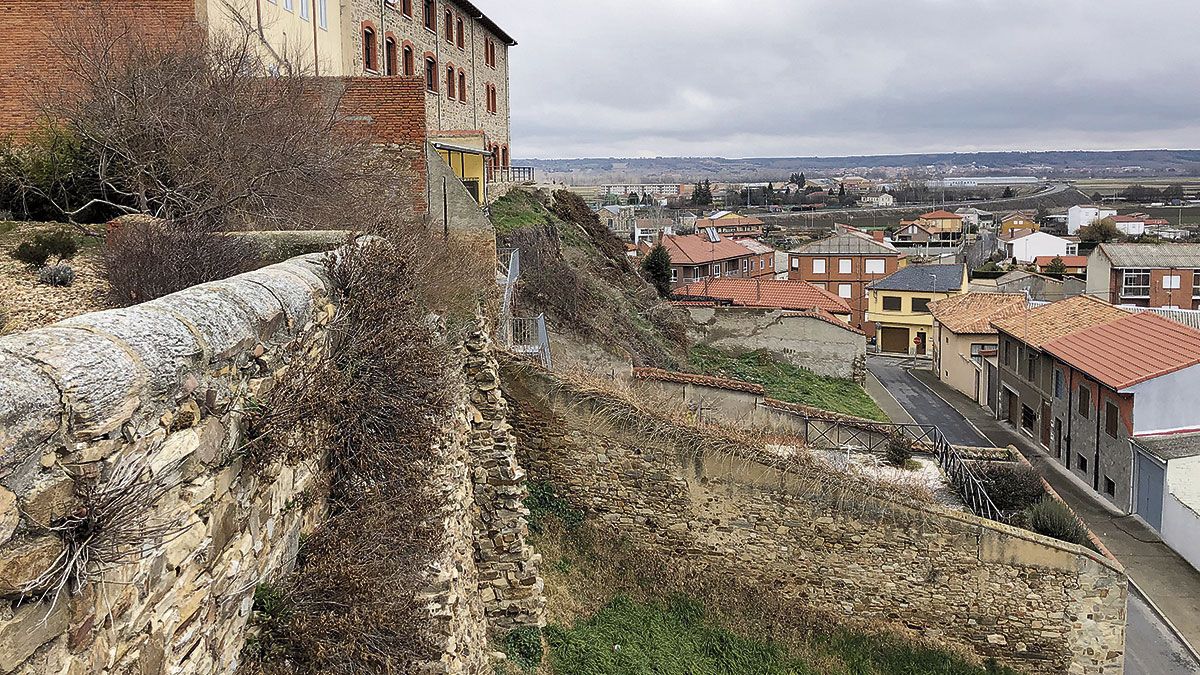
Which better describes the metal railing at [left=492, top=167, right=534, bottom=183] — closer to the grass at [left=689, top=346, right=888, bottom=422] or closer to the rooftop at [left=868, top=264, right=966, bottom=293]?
the grass at [left=689, top=346, right=888, bottom=422]

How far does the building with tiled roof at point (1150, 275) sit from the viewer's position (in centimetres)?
4959

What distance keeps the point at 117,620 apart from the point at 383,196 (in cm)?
855

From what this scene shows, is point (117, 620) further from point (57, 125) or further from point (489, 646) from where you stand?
point (57, 125)

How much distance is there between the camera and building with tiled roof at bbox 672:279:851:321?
41.1 meters

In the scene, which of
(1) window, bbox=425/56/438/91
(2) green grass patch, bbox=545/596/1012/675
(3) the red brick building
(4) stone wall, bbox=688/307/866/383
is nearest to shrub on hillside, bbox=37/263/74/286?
(2) green grass patch, bbox=545/596/1012/675

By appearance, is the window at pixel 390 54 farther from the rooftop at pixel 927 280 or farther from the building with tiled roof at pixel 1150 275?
the building with tiled roof at pixel 1150 275

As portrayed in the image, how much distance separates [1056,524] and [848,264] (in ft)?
190

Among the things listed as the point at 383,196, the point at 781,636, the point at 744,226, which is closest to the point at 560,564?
the point at 781,636

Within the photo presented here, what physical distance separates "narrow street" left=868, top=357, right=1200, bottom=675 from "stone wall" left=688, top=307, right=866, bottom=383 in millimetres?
4748

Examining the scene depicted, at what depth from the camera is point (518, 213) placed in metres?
29.3

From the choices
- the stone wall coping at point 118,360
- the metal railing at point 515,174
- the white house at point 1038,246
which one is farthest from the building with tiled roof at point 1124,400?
the white house at point 1038,246

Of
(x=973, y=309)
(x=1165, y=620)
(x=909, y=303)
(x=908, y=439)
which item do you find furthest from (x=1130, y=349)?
(x=909, y=303)

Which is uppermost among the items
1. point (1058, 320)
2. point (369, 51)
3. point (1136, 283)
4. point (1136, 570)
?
point (369, 51)

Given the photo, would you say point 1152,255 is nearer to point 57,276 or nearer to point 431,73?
point 431,73
